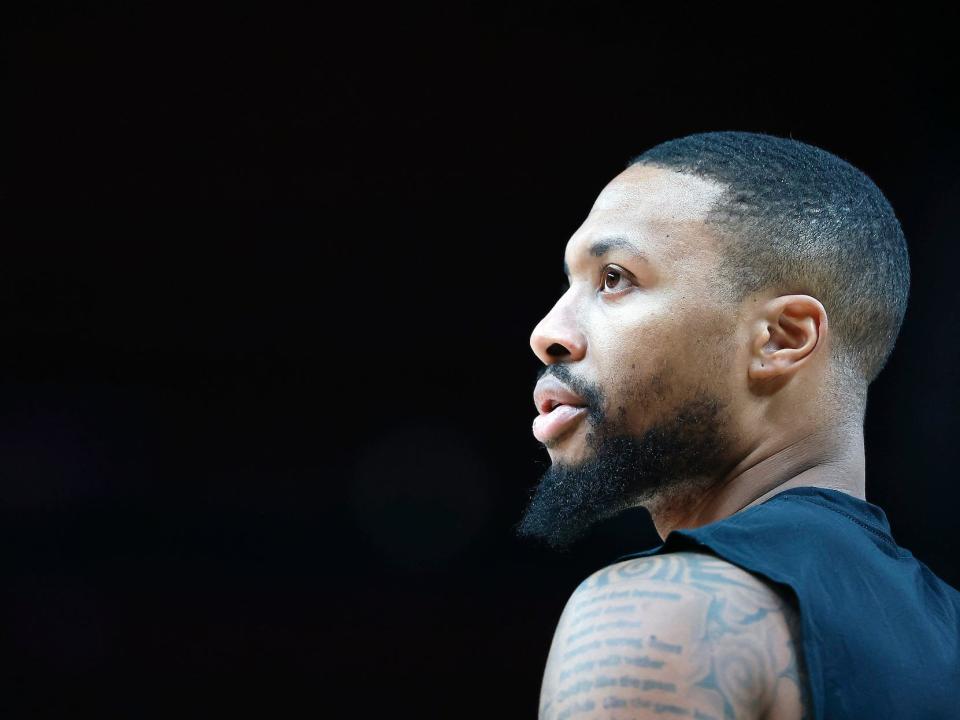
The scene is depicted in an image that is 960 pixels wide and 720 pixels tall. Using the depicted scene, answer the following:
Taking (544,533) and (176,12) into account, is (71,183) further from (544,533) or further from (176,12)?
(544,533)

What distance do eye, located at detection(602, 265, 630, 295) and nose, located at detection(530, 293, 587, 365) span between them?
0.05 meters

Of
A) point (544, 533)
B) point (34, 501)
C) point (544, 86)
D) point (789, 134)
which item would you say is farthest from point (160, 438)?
point (544, 533)

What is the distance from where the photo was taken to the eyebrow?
132 centimetres

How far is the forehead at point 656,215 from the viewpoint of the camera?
131cm

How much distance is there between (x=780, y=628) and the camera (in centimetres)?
98

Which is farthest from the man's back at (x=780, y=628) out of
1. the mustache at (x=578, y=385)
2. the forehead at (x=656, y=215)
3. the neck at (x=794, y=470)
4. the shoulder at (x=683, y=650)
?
the forehead at (x=656, y=215)

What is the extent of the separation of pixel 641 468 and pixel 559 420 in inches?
4.4

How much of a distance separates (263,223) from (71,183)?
2.06ft

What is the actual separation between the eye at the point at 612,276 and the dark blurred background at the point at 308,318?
6.98ft

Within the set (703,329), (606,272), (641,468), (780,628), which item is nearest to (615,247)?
(606,272)

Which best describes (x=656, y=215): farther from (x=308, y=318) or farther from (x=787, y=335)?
(x=308, y=318)

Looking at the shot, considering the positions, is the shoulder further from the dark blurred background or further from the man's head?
the dark blurred background

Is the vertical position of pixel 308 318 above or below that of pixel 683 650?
below

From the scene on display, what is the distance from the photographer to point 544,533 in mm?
1399
